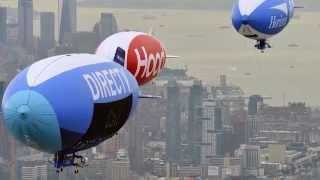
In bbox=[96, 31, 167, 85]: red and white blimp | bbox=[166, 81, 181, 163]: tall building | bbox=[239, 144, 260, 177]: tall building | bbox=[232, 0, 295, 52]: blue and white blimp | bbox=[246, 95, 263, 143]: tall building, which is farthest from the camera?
bbox=[246, 95, 263, 143]: tall building

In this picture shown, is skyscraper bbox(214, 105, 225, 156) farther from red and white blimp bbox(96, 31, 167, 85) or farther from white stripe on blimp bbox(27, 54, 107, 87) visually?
white stripe on blimp bbox(27, 54, 107, 87)

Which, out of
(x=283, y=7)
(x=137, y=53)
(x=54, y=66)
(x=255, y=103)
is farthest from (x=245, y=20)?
(x=255, y=103)

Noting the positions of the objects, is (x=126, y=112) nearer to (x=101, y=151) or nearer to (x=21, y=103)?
(x=21, y=103)

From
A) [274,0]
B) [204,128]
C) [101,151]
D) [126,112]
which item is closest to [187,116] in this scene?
[204,128]

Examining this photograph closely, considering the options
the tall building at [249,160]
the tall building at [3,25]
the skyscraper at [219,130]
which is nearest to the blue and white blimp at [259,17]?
the tall building at [249,160]

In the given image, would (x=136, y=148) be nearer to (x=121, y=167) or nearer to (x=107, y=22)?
(x=121, y=167)

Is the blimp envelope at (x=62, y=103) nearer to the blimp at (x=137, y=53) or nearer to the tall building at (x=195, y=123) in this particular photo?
the blimp at (x=137, y=53)

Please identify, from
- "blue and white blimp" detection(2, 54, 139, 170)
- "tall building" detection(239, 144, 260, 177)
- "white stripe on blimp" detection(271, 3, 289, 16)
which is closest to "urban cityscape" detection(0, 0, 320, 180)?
"tall building" detection(239, 144, 260, 177)
